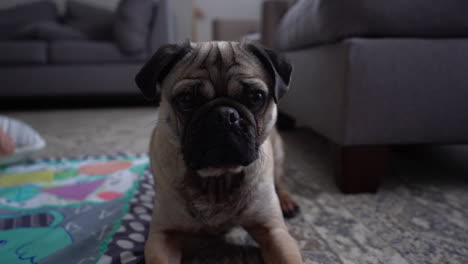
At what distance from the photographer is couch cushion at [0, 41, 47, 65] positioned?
144 inches

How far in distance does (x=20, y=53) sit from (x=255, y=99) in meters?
3.72

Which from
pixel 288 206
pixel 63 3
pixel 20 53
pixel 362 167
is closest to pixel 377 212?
pixel 362 167

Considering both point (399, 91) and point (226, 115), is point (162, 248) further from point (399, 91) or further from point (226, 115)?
point (399, 91)

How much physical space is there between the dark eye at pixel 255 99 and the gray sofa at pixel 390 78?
0.54m

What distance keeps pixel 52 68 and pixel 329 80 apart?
10.9 feet

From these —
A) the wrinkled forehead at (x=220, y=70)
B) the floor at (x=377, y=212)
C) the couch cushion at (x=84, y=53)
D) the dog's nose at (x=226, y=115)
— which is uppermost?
the wrinkled forehead at (x=220, y=70)

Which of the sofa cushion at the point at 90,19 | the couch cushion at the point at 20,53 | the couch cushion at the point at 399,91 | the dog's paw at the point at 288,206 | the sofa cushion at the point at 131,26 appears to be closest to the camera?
the dog's paw at the point at 288,206

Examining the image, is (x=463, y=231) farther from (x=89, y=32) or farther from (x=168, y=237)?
(x=89, y=32)

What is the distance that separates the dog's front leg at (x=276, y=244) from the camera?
0.84m

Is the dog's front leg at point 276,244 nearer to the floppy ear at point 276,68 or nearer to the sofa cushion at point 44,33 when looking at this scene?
the floppy ear at point 276,68

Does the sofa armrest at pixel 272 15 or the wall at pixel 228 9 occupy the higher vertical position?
the wall at pixel 228 9

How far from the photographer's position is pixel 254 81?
904 mm

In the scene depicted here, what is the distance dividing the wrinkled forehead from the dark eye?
0.06 ft

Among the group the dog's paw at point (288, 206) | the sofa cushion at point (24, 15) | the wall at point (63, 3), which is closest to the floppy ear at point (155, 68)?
the dog's paw at point (288, 206)
